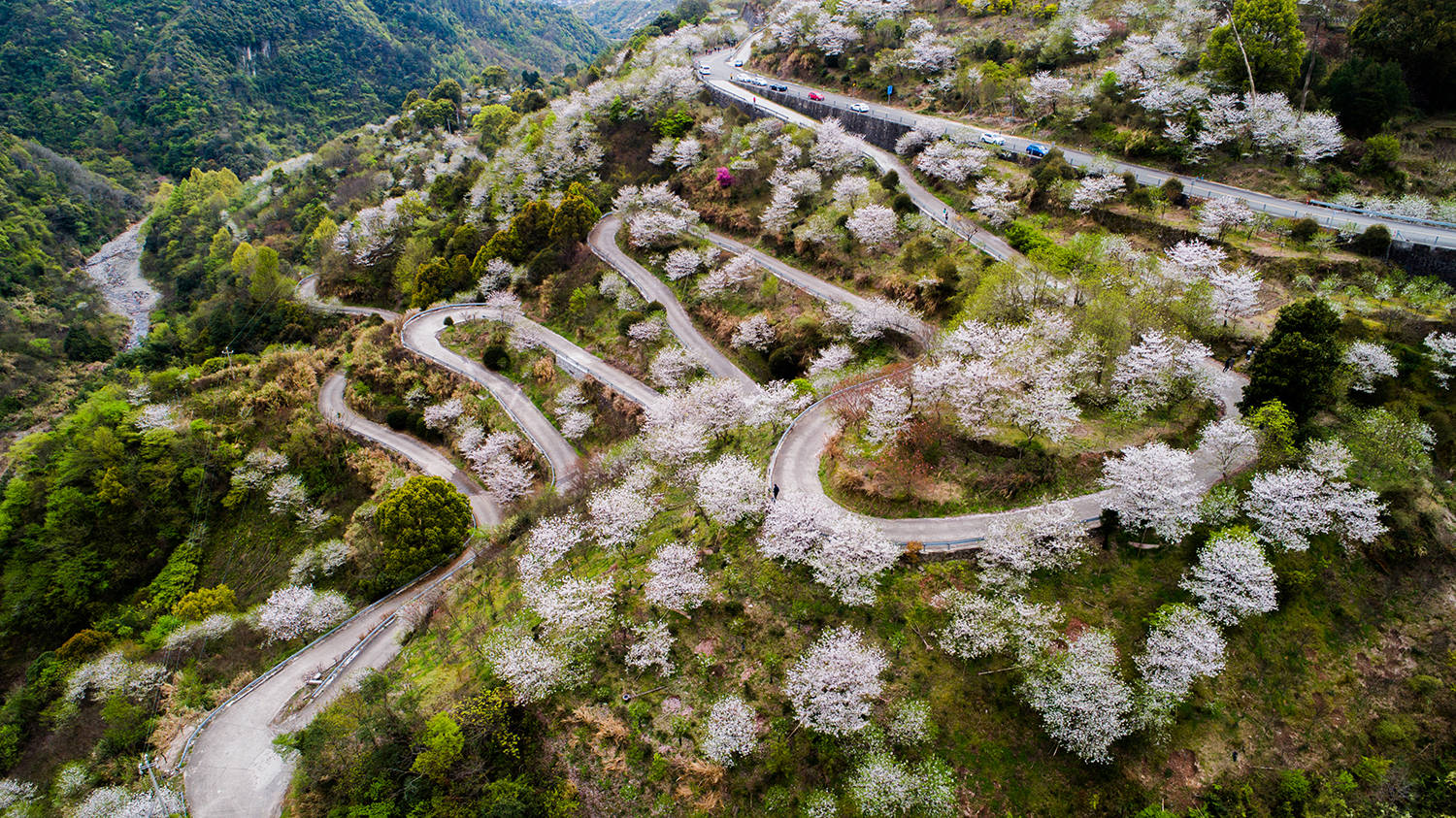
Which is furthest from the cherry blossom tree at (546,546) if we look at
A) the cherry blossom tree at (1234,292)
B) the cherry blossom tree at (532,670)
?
the cherry blossom tree at (1234,292)

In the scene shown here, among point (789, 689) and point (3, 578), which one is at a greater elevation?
point (789, 689)

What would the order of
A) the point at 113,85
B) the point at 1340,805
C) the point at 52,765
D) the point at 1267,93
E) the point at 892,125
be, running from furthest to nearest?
the point at 113,85 → the point at 892,125 → the point at 1267,93 → the point at 52,765 → the point at 1340,805

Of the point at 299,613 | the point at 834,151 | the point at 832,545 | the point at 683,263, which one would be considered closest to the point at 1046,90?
the point at 834,151

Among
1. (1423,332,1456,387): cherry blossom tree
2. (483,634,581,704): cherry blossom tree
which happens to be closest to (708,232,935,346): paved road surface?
(1423,332,1456,387): cherry blossom tree

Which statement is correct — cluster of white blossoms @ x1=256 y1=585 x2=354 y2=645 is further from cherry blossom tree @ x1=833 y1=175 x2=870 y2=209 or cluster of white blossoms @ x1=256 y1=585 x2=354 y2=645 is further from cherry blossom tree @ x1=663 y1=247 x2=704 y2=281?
cherry blossom tree @ x1=833 y1=175 x2=870 y2=209

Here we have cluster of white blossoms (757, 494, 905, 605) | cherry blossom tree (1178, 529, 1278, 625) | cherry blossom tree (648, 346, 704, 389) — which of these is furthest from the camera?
cherry blossom tree (648, 346, 704, 389)

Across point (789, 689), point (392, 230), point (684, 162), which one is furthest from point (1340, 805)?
point (392, 230)

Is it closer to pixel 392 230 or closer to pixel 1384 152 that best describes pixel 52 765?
pixel 392 230

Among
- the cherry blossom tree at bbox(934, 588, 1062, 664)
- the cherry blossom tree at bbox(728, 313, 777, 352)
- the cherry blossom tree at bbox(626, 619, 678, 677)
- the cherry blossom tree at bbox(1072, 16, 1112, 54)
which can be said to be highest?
the cherry blossom tree at bbox(1072, 16, 1112, 54)
